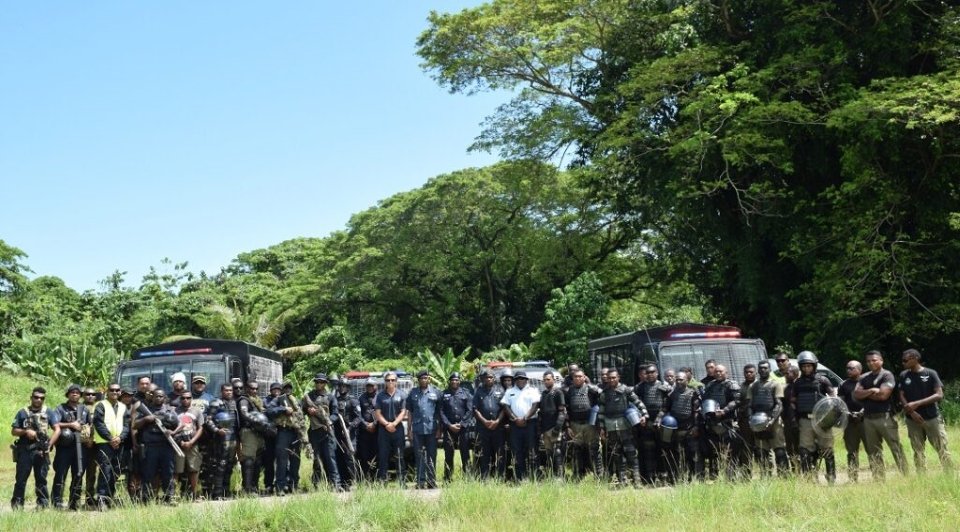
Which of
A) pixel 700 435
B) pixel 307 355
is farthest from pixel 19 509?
pixel 307 355

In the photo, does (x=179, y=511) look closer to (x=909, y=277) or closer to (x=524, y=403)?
(x=524, y=403)

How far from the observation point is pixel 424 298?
4200cm

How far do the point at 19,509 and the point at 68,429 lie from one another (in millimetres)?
1118

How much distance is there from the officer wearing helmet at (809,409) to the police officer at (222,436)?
743cm

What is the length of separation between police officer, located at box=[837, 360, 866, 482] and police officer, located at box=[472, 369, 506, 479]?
459 cm

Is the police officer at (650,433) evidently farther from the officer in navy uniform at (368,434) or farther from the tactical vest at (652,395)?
the officer in navy uniform at (368,434)

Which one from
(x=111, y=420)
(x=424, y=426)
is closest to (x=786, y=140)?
(x=424, y=426)

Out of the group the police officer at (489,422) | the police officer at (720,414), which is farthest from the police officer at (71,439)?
the police officer at (720,414)

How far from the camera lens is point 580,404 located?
13742 mm

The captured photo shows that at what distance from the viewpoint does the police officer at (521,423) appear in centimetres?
1387

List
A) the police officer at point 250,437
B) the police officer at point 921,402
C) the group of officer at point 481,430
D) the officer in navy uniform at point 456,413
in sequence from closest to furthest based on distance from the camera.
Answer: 1. the police officer at point 921,402
2. the group of officer at point 481,430
3. the police officer at point 250,437
4. the officer in navy uniform at point 456,413

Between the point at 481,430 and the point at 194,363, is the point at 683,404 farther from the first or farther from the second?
the point at 194,363

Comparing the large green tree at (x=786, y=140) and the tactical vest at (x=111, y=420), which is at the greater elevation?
the large green tree at (x=786, y=140)

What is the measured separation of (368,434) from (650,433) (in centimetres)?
409
